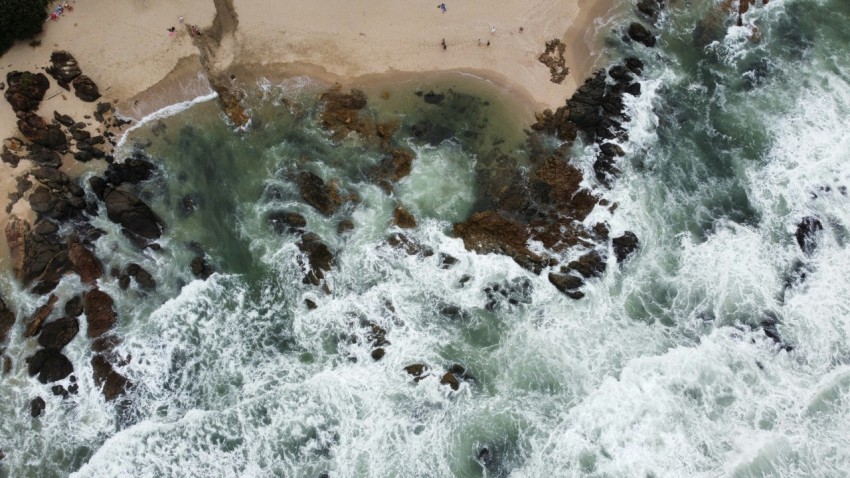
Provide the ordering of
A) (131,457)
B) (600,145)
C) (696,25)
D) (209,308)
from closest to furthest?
1. (131,457)
2. (209,308)
3. (600,145)
4. (696,25)

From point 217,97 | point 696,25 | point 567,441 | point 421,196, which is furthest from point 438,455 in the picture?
point 696,25

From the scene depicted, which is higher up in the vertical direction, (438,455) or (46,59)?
(46,59)

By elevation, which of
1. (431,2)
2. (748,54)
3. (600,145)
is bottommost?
(600,145)

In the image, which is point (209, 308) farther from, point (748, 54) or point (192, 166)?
point (748, 54)

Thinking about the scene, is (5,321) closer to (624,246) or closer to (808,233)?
(624,246)

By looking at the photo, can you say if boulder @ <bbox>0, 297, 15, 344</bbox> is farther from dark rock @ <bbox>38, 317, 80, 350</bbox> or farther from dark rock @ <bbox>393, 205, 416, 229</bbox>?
dark rock @ <bbox>393, 205, 416, 229</bbox>

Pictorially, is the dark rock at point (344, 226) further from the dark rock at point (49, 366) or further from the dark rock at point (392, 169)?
the dark rock at point (49, 366)

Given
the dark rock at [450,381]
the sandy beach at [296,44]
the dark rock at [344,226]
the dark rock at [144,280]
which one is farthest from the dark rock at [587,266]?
the dark rock at [144,280]
